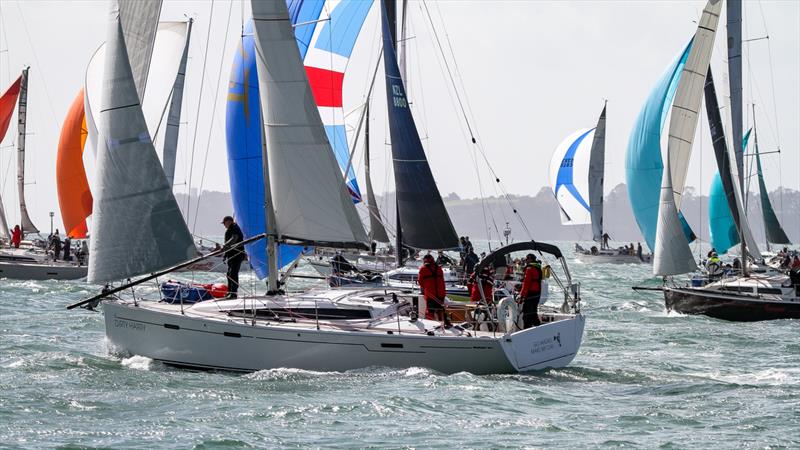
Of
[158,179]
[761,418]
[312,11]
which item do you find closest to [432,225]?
[312,11]

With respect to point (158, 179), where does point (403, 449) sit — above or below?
below

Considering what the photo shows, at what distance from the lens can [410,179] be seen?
2569 cm

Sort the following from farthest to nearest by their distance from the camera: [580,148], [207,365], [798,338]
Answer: [580,148] < [798,338] < [207,365]

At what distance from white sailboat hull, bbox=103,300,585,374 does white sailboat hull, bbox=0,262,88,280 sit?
69.3 feet

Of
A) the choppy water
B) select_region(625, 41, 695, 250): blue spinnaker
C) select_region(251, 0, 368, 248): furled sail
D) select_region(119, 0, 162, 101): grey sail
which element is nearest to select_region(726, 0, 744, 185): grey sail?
select_region(625, 41, 695, 250): blue spinnaker

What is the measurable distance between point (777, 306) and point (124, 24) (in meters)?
15.1

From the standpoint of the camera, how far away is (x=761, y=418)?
44.2 feet

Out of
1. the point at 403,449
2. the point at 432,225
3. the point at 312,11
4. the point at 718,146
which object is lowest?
the point at 403,449

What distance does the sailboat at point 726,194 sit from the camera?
25.8 metres

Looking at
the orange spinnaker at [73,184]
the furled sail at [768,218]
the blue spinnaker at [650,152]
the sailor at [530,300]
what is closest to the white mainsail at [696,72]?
the blue spinnaker at [650,152]

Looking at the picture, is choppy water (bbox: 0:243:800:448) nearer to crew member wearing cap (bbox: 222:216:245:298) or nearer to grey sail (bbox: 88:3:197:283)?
grey sail (bbox: 88:3:197:283)

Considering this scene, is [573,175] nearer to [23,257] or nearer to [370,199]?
[370,199]

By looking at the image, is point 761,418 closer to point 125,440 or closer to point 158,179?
point 125,440

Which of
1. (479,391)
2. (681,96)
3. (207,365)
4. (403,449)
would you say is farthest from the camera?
(681,96)
